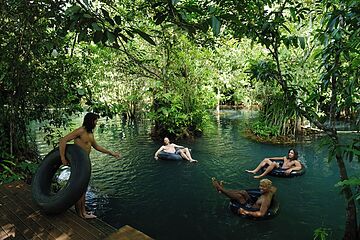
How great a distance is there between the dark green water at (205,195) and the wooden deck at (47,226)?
179 cm

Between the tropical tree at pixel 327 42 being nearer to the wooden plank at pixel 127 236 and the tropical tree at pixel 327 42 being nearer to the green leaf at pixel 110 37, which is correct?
the green leaf at pixel 110 37

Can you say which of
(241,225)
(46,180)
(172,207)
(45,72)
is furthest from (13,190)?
(241,225)

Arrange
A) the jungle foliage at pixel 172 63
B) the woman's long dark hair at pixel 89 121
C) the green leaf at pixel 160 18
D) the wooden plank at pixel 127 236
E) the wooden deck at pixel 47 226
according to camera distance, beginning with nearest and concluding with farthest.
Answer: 1. the green leaf at pixel 160 18
2. the jungle foliage at pixel 172 63
3. the wooden plank at pixel 127 236
4. the wooden deck at pixel 47 226
5. the woman's long dark hair at pixel 89 121

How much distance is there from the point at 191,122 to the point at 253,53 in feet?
14.8

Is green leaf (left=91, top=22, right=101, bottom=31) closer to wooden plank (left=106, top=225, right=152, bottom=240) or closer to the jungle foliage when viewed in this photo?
the jungle foliage

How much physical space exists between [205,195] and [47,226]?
12.5 feet

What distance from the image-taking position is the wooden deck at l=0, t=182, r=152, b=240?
109 inches

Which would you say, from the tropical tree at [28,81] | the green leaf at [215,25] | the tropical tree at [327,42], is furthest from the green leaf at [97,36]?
the tropical tree at [28,81]

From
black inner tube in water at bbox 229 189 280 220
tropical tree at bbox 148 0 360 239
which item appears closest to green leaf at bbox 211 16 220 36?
tropical tree at bbox 148 0 360 239

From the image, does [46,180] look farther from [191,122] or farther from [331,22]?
[191,122]

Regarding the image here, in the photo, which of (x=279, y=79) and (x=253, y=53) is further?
(x=253, y=53)

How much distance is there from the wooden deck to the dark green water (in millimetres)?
1788

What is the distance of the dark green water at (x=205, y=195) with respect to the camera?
15.6 ft

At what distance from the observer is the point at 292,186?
263 inches
